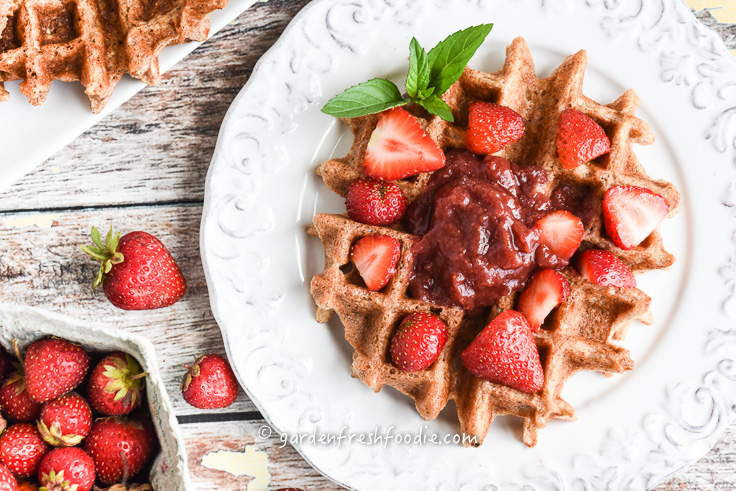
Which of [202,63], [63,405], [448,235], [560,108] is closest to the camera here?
[448,235]

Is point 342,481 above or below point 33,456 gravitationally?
above

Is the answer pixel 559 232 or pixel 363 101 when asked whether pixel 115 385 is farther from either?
pixel 559 232

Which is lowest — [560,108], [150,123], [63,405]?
[63,405]

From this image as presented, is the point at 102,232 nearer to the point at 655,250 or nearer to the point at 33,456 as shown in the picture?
the point at 33,456

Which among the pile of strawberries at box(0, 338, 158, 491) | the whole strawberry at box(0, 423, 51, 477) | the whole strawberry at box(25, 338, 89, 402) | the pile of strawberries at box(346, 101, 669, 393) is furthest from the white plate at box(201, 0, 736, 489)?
the whole strawberry at box(0, 423, 51, 477)

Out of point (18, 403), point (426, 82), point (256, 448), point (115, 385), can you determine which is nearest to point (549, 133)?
point (426, 82)

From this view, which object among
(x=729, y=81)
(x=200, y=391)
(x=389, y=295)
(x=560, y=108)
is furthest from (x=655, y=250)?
(x=200, y=391)

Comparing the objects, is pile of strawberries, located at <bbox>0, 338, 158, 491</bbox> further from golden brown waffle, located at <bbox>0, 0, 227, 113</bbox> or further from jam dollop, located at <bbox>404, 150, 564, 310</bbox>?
jam dollop, located at <bbox>404, 150, 564, 310</bbox>
